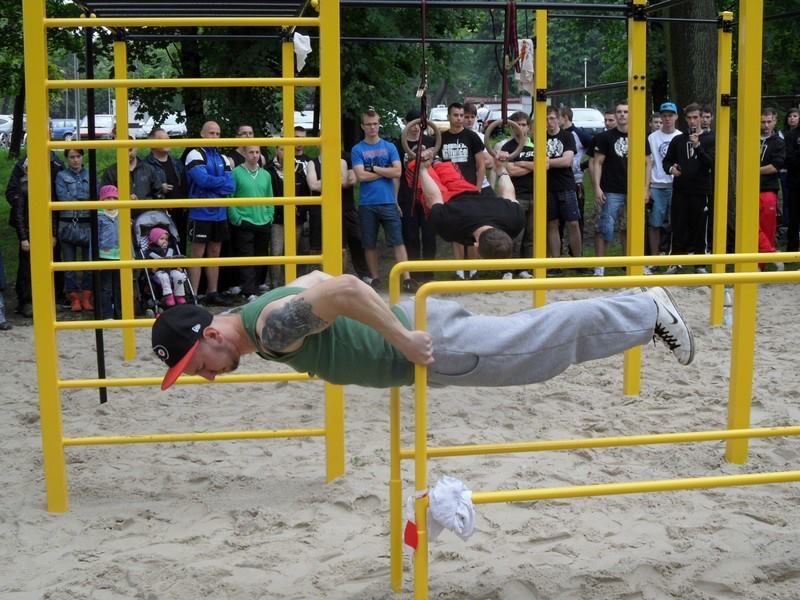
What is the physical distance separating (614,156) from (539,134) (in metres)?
3.32

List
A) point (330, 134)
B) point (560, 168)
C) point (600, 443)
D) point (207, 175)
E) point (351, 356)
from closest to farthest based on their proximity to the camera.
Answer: point (351, 356), point (600, 443), point (330, 134), point (207, 175), point (560, 168)

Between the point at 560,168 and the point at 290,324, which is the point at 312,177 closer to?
the point at 560,168

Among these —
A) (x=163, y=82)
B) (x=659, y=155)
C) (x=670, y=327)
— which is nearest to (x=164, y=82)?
(x=163, y=82)

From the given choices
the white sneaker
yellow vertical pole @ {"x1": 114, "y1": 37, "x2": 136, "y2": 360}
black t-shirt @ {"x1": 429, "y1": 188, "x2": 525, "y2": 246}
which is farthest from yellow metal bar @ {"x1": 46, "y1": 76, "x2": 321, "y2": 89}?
yellow vertical pole @ {"x1": 114, "y1": 37, "x2": 136, "y2": 360}

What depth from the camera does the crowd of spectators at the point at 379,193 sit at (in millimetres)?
9070

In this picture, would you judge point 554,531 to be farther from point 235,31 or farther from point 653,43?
point 653,43

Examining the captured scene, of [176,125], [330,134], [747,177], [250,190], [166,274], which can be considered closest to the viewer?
[330,134]

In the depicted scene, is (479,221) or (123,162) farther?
(123,162)

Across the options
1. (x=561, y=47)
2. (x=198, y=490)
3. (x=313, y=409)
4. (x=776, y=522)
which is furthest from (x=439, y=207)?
(x=561, y=47)

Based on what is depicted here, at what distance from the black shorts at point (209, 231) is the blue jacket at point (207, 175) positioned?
110 mm

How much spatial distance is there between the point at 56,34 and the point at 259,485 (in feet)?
34.0

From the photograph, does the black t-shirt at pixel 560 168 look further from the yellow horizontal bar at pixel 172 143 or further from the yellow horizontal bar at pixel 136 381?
the yellow horizontal bar at pixel 136 381

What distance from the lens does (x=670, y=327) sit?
13.0 feet

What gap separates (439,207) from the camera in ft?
18.4
